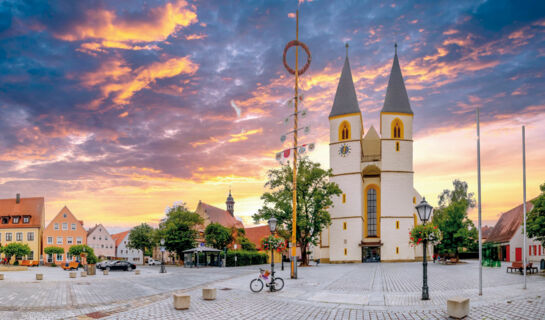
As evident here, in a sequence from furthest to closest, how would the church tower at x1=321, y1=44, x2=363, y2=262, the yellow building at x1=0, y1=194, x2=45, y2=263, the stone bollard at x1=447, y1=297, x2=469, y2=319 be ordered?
the yellow building at x1=0, y1=194, x2=45, y2=263 → the church tower at x1=321, y1=44, x2=363, y2=262 → the stone bollard at x1=447, y1=297, x2=469, y2=319

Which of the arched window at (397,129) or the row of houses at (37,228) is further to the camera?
the row of houses at (37,228)

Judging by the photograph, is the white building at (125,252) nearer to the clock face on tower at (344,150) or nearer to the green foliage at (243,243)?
the green foliage at (243,243)

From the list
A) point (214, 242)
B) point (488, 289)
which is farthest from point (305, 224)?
point (488, 289)

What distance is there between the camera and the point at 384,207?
207ft

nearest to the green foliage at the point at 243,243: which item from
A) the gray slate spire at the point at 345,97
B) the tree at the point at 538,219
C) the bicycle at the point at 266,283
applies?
the gray slate spire at the point at 345,97

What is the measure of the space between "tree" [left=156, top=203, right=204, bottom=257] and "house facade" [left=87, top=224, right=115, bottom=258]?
44.1 metres

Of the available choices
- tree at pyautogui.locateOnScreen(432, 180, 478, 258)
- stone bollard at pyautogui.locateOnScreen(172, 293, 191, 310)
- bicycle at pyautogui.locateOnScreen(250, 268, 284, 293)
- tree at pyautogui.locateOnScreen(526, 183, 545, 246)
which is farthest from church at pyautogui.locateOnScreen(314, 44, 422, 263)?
stone bollard at pyautogui.locateOnScreen(172, 293, 191, 310)

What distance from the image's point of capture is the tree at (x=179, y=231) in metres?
61.9

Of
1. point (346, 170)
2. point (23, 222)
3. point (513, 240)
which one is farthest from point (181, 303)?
point (23, 222)

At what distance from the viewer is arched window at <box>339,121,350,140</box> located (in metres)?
65.3

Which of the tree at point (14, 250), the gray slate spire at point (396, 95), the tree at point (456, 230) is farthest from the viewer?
the tree at point (14, 250)

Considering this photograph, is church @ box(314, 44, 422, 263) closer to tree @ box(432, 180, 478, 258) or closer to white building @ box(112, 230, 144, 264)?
tree @ box(432, 180, 478, 258)

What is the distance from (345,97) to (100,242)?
70119mm

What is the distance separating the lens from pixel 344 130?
216 ft
